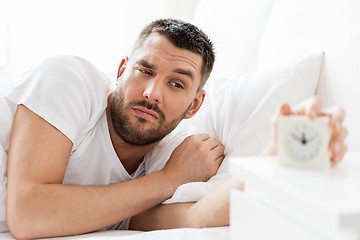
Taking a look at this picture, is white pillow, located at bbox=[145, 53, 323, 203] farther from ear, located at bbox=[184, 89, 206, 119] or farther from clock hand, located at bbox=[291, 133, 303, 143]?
clock hand, located at bbox=[291, 133, 303, 143]

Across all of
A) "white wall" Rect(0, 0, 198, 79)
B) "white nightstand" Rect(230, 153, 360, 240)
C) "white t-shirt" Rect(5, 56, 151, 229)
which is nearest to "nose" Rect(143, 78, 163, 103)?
"white t-shirt" Rect(5, 56, 151, 229)

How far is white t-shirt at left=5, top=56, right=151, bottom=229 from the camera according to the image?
110cm

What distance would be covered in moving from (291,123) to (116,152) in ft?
2.86

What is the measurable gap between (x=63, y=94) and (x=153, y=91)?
0.26 m

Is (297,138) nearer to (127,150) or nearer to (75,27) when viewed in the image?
(127,150)

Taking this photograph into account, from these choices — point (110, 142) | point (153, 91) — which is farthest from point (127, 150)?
point (153, 91)

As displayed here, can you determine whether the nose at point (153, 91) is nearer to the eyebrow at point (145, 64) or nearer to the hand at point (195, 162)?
the eyebrow at point (145, 64)

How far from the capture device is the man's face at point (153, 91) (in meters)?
1.24

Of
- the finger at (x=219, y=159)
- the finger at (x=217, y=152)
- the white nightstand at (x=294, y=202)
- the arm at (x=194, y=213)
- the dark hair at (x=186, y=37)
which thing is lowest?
the arm at (x=194, y=213)

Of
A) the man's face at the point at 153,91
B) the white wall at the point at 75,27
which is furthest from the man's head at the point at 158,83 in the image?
the white wall at the point at 75,27

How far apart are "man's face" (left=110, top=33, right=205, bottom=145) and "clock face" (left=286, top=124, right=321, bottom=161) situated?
66 centimetres

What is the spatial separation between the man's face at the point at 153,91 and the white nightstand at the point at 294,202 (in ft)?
2.00

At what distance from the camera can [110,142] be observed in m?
1.29

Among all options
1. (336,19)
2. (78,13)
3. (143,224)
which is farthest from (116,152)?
(78,13)
